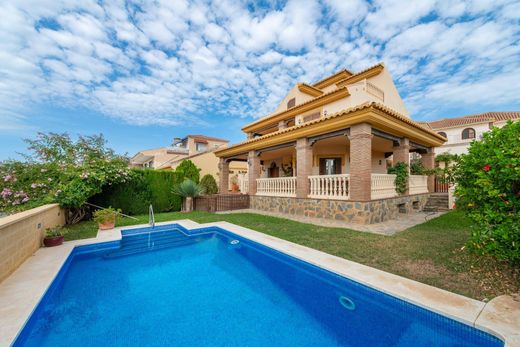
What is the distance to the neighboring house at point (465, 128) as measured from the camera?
28.8 meters

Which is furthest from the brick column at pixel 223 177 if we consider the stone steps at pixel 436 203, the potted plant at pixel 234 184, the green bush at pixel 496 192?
the green bush at pixel 496 192

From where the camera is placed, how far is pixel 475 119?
3005cm

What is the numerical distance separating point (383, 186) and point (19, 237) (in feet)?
39.4

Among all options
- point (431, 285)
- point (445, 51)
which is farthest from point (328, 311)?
point (445, 51)

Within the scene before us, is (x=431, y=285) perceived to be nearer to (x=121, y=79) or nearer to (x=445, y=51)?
(x=445, y=51)

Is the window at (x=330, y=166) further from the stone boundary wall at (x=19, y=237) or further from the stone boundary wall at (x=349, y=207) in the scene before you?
the stone boundary wall at (x=19, y=237)

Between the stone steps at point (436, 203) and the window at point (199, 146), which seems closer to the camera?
the stone steps at point (436, 203)

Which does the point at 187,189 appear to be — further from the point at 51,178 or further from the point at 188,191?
the point at 51,178

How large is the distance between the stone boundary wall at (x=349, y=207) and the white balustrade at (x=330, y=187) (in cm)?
29

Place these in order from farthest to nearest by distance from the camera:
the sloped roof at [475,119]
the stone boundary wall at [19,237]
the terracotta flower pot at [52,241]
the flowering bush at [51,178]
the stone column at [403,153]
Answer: the sloped roof at [475,119] < the stone column at [403,153] < the flowering bush at [51,178] < the terracotta flower pot at [52,241] < the stone boundary wall at [19,237]

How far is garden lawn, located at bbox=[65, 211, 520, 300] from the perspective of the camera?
3.62 m

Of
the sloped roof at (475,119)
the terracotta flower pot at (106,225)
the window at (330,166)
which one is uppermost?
the sloped roof at (475,119)

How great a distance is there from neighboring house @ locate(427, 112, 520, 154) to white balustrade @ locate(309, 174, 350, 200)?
28.1 metres

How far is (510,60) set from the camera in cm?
1357
